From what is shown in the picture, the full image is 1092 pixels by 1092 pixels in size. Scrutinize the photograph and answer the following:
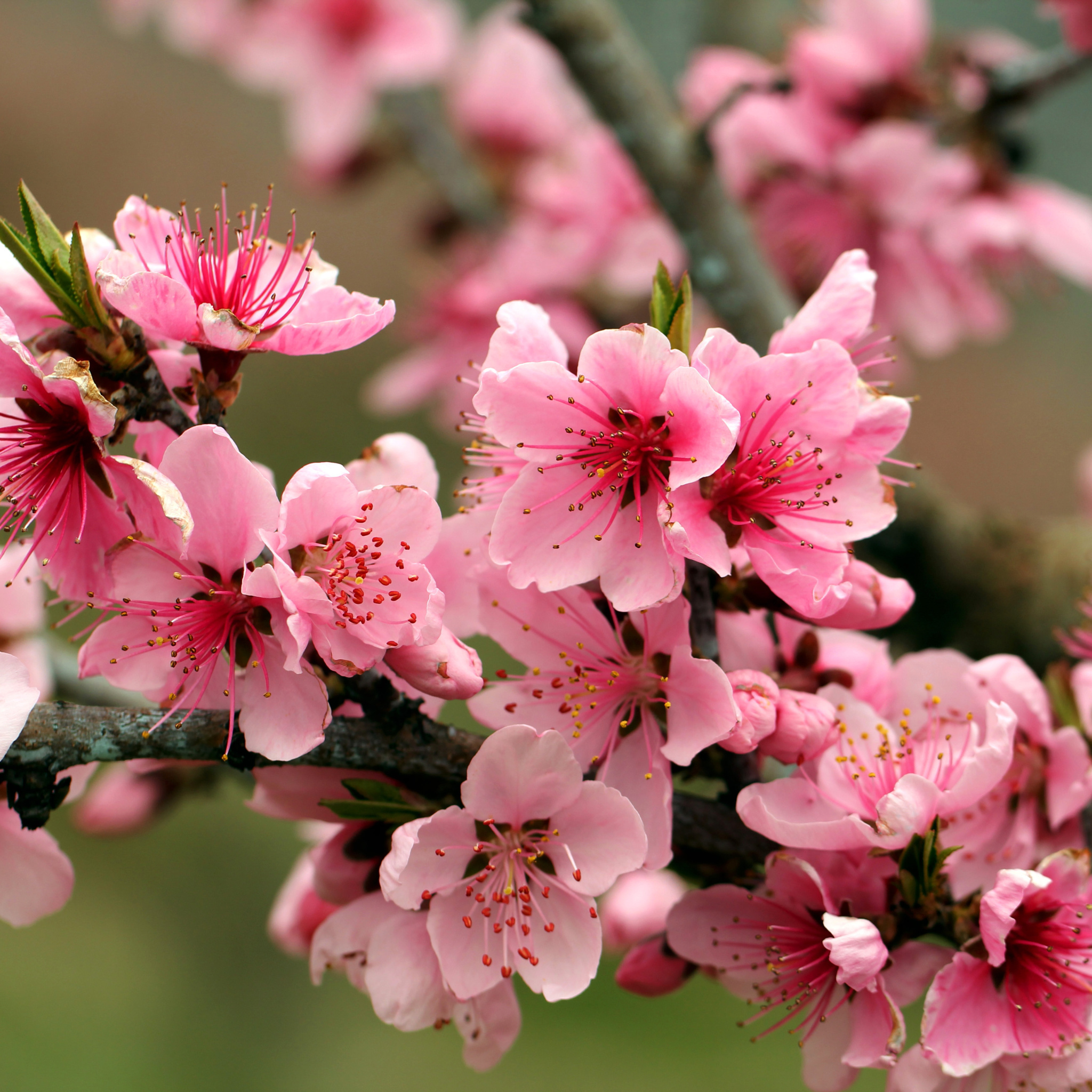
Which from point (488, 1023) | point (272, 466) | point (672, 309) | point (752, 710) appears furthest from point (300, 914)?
point (272, 466)

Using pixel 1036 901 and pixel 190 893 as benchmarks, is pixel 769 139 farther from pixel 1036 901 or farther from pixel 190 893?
pixel 190 893

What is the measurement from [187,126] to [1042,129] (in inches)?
129

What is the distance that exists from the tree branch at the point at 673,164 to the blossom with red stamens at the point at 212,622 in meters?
0.74

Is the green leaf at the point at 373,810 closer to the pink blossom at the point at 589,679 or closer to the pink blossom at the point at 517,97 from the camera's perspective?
the pink blossom at the point at 589,679

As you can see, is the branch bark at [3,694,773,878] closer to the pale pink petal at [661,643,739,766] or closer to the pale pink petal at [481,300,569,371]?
the pale pink petal at [661,643,739,766]

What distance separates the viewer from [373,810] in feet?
2.02

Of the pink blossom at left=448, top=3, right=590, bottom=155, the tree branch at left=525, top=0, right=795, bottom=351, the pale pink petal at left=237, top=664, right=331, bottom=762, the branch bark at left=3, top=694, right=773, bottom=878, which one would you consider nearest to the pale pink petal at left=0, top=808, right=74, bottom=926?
the branch bark at left=3, top=694, right=773, bottom=878

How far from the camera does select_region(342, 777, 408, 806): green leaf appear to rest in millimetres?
615

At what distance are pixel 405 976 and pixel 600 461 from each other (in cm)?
32

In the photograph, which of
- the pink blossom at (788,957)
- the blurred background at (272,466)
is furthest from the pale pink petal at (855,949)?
the blurred background at (272,466)

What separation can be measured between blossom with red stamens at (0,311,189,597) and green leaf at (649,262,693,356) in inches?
11.4

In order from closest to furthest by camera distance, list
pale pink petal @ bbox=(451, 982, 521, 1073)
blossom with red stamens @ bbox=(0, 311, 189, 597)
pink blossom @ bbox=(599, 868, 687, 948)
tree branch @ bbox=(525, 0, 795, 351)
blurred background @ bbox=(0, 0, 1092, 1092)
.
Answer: blossom with red stamens @ bbox=(0, 311, 189, 597)
pale pink petal @ bbox=(451, 982, 521, 1073)
pink blossom @ bbox=(599, 868, 687, 948)
tree branch @ bbox=(525, 0, 795, 351)
blurred background @ bbox=(0, 0, 1092, 1092)

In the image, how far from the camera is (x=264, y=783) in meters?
0.64

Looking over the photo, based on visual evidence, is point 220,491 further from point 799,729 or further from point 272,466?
point 272,466
